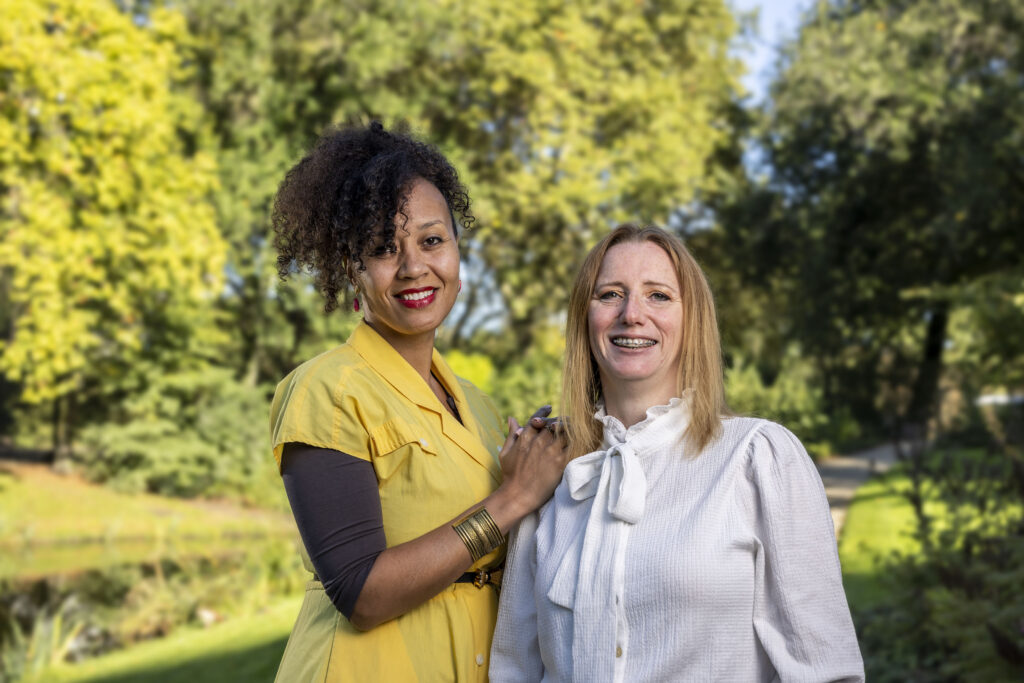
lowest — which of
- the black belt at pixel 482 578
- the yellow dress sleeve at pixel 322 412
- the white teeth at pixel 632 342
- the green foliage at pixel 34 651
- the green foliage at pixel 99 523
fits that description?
the green foliage at pixel 99 523

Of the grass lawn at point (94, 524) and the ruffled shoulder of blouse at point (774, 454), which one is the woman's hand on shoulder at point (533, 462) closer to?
the ruffled shoulder of blouse at point (774, 454)

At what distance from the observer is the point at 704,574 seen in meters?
2.00

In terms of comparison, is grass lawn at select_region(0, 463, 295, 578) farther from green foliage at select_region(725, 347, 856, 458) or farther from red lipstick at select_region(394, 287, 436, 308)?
red lipstick at select_region(394, 287, 436, 308)

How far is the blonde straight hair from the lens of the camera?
2275mm

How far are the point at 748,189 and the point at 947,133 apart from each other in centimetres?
435

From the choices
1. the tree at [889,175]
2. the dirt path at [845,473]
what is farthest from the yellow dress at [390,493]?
the tree at [889,175]

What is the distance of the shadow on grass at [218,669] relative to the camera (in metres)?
7.12

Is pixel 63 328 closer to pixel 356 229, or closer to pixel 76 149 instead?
pixel 76 149

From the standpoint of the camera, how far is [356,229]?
237 cm

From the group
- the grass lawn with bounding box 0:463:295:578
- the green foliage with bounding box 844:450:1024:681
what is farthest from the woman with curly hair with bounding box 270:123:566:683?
the grass lawn with bounding box 0:463:295:578

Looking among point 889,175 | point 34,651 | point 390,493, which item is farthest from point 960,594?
point 889,175

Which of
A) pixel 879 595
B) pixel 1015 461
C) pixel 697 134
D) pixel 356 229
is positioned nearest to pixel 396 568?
pixel 356 229

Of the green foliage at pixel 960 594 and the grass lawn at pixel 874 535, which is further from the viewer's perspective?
the grass lawn at pixel 874 535

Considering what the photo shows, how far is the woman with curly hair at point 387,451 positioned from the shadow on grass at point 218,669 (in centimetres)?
501
